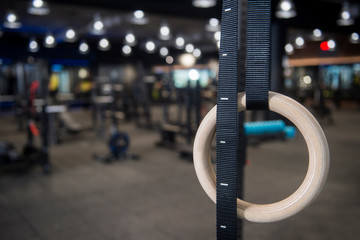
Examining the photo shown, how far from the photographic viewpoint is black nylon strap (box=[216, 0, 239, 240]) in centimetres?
114

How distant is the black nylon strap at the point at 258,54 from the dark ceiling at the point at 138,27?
548 cm

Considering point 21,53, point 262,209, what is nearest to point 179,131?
point 262,209

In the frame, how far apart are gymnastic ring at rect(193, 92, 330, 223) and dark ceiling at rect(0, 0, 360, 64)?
5.54 meters

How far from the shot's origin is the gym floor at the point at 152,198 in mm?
3320

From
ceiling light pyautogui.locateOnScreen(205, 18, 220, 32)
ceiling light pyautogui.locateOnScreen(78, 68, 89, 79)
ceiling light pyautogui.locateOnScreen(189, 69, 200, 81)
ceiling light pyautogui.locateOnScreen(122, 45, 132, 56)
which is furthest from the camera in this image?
ceiling light pyautogui.locateOnScreen(78, 68, 89, 79)

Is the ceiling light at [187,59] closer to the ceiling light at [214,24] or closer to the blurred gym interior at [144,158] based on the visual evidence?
the blurred gym interior at [144,158]

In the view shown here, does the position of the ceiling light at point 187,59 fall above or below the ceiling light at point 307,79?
above

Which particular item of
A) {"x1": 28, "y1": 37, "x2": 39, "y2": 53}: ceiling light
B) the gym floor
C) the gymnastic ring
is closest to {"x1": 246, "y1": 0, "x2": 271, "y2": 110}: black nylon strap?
the gymnastic ring

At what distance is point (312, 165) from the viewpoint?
103 centimetres

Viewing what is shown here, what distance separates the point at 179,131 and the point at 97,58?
11.1 metres

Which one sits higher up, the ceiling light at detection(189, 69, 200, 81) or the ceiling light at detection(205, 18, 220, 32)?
the ceiling light at detection(205, 18, 220, 32)

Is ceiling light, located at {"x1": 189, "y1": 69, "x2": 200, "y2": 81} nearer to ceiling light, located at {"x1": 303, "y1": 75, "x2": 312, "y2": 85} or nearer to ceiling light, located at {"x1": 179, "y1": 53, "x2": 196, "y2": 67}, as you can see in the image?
ceiling light, located at {"x1": 303, "y1": 75, "x2": 312, "y2": 85}

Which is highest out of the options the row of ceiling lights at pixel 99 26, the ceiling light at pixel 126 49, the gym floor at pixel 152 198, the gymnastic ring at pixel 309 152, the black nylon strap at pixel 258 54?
the ceiling light at pixel 126 49

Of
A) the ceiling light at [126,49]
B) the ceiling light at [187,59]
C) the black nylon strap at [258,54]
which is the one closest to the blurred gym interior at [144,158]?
the black nylon strap at [258,54]
